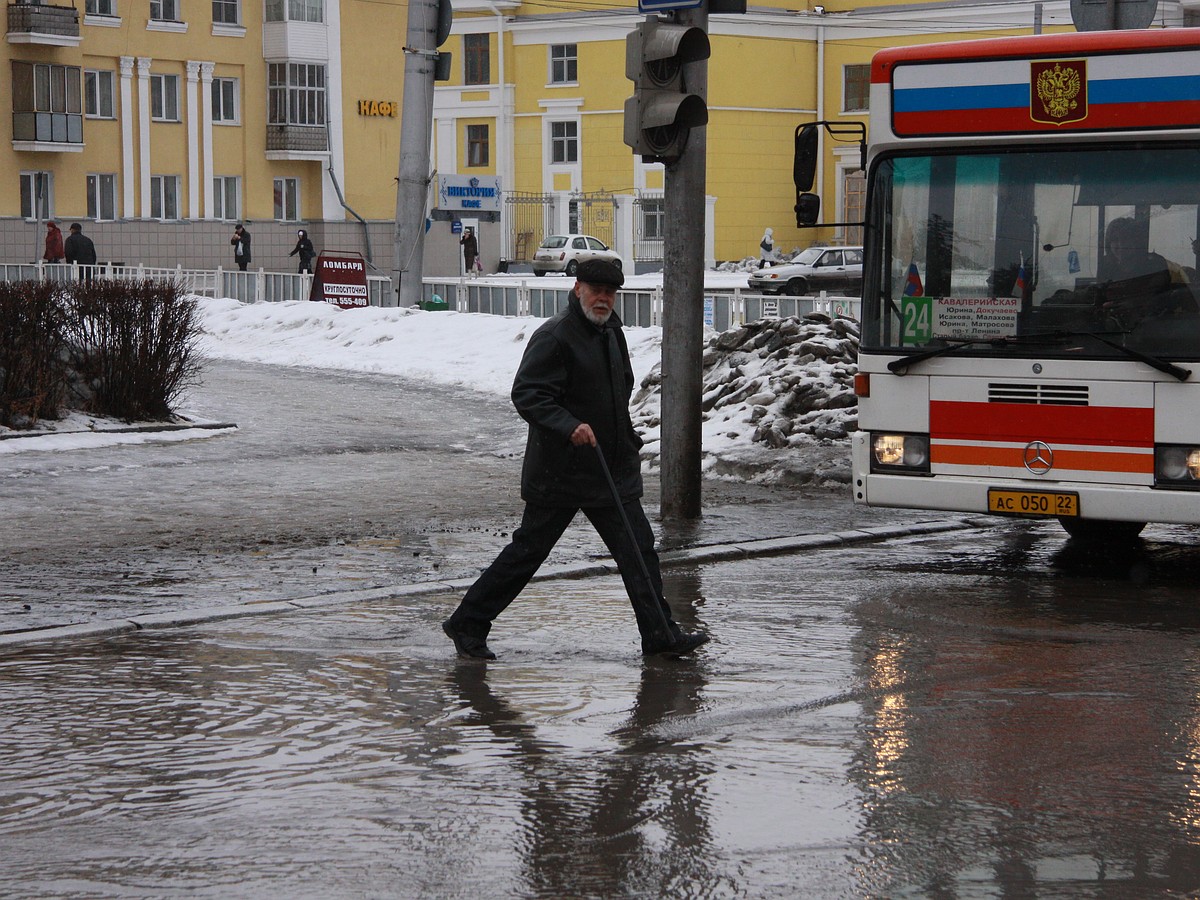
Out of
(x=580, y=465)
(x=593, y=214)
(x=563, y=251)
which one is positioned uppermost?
(x=593, y=214)

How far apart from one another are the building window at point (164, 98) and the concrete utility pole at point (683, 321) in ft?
150

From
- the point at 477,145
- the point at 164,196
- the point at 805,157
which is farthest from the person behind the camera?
the point at 477,145

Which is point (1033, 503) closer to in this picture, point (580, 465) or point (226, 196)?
point (580, 465)

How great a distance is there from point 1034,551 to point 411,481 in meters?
5.33

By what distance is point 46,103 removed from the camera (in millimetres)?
52125

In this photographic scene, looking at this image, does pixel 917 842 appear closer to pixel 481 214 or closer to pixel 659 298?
pixel 659 298

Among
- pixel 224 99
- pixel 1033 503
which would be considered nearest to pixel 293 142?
pixel 224 99

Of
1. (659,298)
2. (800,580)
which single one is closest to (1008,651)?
(800,580)

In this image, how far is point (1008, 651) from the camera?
27.9 feet

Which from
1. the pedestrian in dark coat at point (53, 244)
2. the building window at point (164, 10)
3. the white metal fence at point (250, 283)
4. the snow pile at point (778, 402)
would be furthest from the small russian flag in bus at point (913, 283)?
the building window at point (164, 10)

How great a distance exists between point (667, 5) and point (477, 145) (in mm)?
60363

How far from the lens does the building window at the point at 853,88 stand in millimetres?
68750

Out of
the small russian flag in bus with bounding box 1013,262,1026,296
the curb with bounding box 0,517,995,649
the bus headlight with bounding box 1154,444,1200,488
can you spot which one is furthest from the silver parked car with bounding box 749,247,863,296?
the bus headlight with bounding box 1154,444,1200,488

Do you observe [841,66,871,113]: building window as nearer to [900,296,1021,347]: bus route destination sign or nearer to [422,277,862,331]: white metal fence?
[422,277,862,331]: white metal fence
